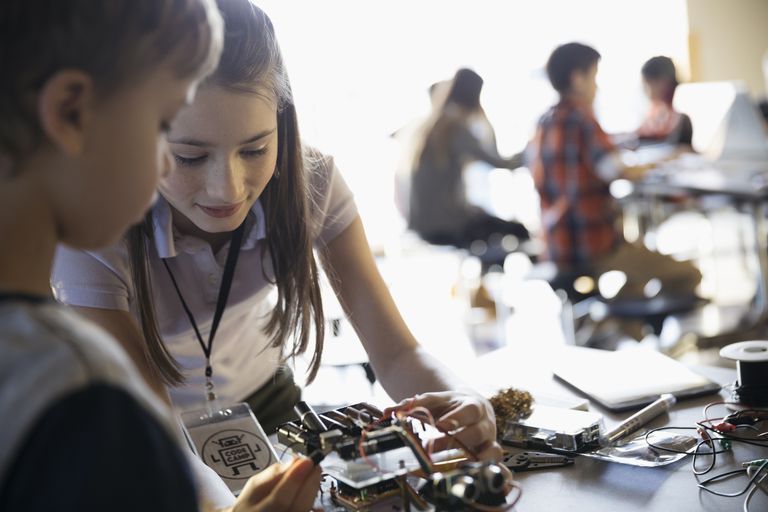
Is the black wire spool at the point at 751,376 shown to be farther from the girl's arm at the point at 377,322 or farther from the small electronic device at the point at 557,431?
the girl's arm at the point at 377,322

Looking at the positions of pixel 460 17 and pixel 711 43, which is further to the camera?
pixel 711 43

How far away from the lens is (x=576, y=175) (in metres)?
3.29

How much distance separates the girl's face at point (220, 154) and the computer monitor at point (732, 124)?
3187 mm

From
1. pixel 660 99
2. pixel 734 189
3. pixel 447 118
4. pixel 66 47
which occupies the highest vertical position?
pixel 66 47

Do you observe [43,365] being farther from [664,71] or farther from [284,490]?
[664,71]

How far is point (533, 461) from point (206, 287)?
56cm

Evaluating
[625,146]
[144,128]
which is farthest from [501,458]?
[625,146]

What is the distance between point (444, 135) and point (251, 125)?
3.13 metres

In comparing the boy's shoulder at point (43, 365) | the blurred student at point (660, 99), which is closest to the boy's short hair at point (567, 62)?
the blurred student at point (660, 99)

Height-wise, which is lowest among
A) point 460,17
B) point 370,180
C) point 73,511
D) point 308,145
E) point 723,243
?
point 723,243

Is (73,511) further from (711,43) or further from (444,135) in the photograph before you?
(711,43)

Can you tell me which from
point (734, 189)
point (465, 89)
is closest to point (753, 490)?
→ point (734, 189)

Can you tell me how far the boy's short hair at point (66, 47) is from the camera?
53 cm

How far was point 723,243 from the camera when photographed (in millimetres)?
5371
